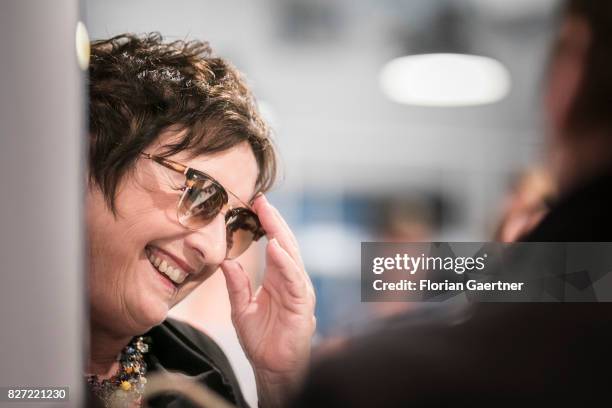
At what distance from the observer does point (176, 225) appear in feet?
4.48

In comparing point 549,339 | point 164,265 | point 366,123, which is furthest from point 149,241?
point 549,339

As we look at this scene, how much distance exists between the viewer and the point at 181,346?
4.59 feet

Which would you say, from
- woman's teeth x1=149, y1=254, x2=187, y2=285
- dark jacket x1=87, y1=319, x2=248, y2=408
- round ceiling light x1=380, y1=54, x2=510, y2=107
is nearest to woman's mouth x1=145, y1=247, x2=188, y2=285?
woman's teeth x1=149, y1=254, x2=187, y2=285

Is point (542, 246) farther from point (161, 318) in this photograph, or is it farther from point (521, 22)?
point (161, 318)

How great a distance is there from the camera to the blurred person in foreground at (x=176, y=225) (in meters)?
1.37

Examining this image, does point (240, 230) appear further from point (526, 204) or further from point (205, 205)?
point (526, 204)

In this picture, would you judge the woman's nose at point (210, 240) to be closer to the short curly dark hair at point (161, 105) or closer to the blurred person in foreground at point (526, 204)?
the short curly dark hair at point (161, 105)

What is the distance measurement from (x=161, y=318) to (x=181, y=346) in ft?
0.23

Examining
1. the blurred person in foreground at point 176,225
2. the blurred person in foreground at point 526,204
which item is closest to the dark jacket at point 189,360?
the blurred person in foreground at point 176,225

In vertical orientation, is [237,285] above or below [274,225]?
below

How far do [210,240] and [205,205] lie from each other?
0.24 ft

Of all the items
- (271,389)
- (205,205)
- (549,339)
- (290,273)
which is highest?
(205,205)

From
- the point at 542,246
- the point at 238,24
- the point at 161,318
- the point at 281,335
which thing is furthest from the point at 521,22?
the point at 161,318

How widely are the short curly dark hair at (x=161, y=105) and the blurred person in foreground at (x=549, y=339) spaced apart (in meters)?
0.43
